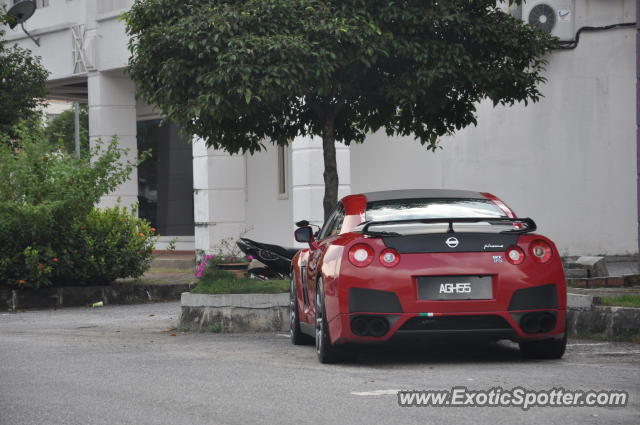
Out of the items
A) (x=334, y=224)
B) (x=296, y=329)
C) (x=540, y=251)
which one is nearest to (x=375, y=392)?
(x=540, y=251)

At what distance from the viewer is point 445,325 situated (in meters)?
8.94

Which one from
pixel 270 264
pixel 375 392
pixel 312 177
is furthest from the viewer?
pixel 312 177

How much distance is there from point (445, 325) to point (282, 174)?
1679cm

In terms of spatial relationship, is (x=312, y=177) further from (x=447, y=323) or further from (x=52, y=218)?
(x=447, y=323)

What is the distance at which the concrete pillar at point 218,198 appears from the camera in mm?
24000

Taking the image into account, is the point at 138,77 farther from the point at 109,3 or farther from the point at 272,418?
the point at 109,3

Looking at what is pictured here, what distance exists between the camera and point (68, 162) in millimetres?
17750

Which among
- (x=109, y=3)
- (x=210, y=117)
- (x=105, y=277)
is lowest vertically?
(x=105, y=277)

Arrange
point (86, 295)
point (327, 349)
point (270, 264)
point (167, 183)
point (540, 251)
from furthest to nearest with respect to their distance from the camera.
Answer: point (167, 183) < point (86, 295) < point (270, 264) < point (327, 349) < point (540, 251)

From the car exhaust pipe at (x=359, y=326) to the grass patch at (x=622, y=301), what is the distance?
2938 mm

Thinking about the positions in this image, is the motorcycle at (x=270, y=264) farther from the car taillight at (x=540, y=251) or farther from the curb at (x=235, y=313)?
the car taillight at (x=540, y=251)

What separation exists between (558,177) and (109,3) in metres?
10.3

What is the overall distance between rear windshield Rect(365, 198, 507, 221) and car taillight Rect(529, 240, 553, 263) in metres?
0.58

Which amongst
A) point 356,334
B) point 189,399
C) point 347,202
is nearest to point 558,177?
point 347,202
